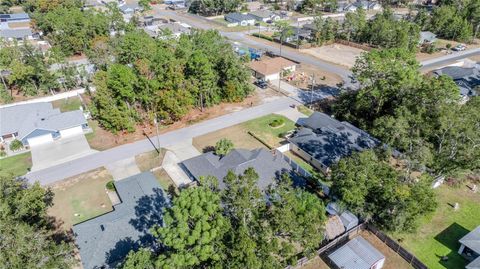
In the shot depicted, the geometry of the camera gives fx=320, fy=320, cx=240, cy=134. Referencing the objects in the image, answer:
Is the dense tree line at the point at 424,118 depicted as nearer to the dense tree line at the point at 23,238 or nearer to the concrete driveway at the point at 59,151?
the dense tree line at the point at 23,238

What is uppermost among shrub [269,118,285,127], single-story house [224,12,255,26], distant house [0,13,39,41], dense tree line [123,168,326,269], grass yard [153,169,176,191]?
dense tree line [123,168,326,269]

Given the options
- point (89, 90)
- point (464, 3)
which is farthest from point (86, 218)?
point (464, 3)

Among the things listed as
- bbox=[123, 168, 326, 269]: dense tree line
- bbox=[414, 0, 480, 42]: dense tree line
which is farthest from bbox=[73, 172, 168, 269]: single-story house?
bbox=[414, 0, 480, 42]: dense tree line

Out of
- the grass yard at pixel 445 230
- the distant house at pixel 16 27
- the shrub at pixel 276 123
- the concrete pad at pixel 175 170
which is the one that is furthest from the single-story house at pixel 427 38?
the distant house at pixel 16 27

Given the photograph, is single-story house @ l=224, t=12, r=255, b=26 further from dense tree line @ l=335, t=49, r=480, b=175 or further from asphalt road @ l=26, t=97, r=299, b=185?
dense tree line @ l=335, t=49, r=480, b=175

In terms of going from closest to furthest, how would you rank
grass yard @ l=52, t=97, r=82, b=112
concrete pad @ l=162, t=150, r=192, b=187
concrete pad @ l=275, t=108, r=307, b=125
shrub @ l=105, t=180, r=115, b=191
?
shrub @ l=105, t=180, r=115, b=191 → concrete pad @ l=162, t=150, r=192, b=187 → concrete pad @ l=275, t=108, r=307, b=125 → grass yard @ l=52, t=97, r=82, b=112

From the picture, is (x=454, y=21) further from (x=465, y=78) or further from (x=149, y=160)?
(x=149, y=160)
